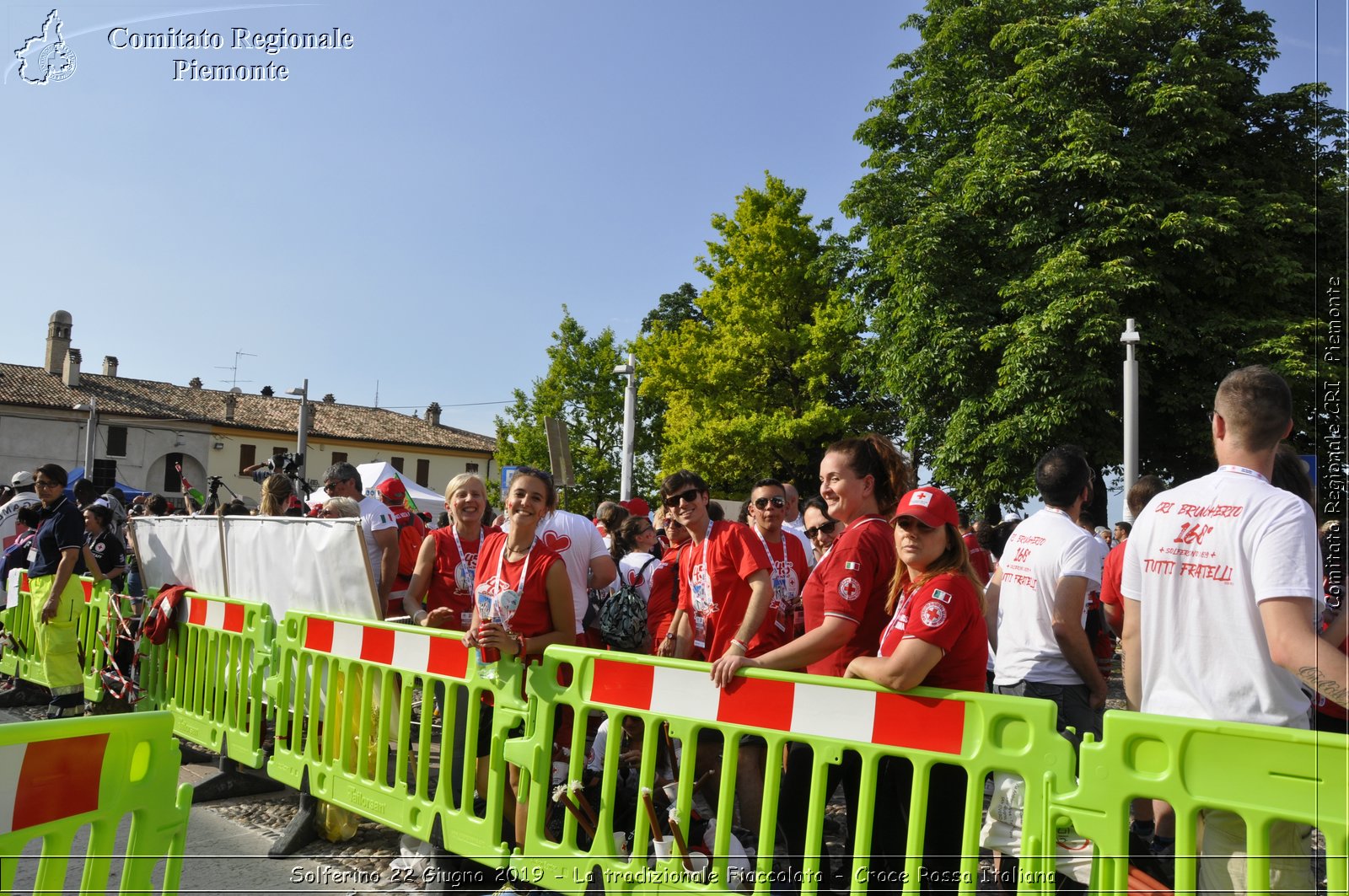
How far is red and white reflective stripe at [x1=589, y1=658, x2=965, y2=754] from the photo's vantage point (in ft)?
8.60

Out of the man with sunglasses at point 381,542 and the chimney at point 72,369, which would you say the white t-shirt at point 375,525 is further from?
the chimney at point 72,369

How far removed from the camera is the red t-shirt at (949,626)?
2756 mm

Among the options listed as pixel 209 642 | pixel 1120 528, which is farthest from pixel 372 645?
pixel 1120 528

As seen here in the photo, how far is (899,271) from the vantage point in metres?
20.3

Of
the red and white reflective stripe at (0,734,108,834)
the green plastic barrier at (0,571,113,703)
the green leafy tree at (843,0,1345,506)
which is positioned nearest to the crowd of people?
the red and white reflective stripe at (0,734,108,834)

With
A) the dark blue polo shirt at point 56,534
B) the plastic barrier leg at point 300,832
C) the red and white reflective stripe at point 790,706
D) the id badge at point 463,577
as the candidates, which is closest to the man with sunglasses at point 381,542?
the id badge at point 463,577

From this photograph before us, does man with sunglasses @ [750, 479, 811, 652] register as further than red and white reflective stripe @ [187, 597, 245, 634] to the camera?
No

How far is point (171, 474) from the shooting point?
4947 cm

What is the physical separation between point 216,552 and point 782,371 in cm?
2246

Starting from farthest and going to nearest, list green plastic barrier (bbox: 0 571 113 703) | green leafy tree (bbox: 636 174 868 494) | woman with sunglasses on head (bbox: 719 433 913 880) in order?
green leafy tree (bbox: 636 174 868 494) → green plastic barrier (bbox: 0 571 113 703) → woman with sunglasses on head (bbox: 719 433 913 880)

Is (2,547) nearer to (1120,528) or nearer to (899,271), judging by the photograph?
(1120,528)

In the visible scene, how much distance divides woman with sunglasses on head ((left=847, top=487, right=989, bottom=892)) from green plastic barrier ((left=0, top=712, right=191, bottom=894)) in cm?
190

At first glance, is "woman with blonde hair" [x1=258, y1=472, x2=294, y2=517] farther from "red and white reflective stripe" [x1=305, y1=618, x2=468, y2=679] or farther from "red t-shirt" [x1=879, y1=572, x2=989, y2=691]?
"red t-shirt" [x1=879, y1=572, x2=989, y2=691]

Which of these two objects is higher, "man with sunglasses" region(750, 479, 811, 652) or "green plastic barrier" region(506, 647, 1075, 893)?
"man with sunglasses" region(750, 479, 811, 652)
